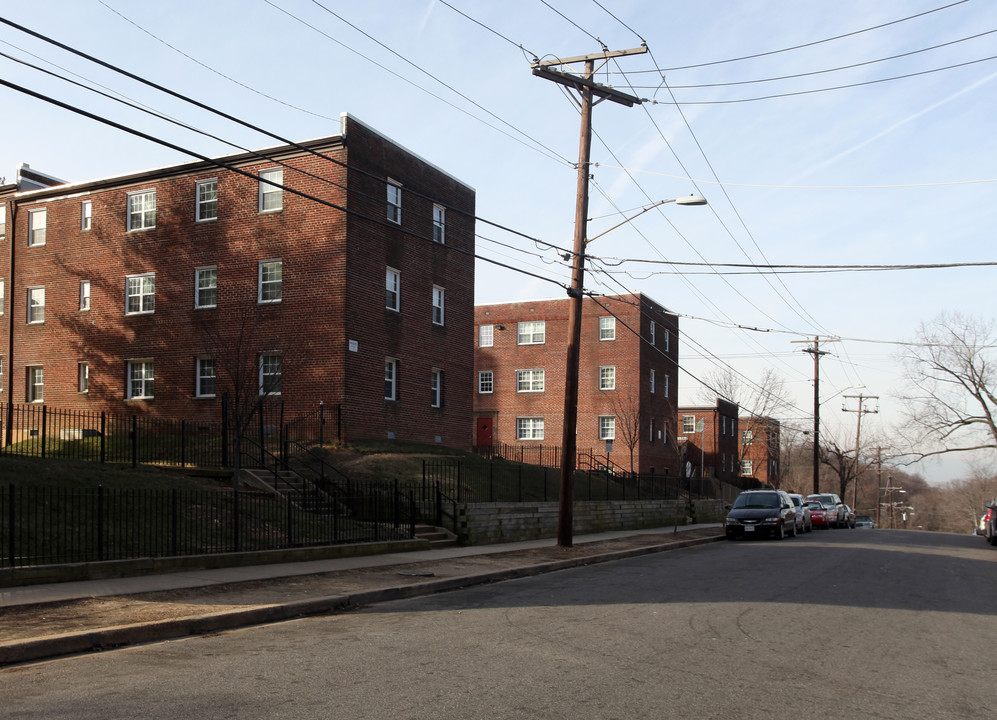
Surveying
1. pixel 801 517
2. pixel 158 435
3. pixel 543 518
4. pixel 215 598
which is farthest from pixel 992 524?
pixel 158 435

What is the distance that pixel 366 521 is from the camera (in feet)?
65.9

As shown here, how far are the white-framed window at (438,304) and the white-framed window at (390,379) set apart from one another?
3162mm

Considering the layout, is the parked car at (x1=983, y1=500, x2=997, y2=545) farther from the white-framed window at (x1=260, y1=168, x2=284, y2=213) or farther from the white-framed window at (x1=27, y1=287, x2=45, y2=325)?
the white-framed window at (x1=27, y1=287, x2=45, y2=325)

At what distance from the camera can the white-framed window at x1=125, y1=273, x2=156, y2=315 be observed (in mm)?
31828

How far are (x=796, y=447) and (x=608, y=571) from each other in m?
99.2

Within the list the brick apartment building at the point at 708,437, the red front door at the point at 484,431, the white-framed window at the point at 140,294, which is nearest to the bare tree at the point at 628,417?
the red front door at the point at 484,431

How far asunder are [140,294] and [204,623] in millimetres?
24705

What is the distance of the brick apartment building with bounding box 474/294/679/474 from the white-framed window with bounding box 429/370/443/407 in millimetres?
18082

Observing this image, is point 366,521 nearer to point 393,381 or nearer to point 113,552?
point 113,552

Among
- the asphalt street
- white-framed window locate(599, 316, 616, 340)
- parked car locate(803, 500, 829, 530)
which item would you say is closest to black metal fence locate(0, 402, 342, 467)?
the asphalt street

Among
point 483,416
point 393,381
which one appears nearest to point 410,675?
point 393,381

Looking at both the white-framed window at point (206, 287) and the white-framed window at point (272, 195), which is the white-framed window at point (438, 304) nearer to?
the white-framed window at point (272, 195)

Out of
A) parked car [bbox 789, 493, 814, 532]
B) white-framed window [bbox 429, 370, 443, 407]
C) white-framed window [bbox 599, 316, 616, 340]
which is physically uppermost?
white-framed window [bbox 599, 316, 616, 340]

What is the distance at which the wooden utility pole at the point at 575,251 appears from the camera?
67.4 feet
